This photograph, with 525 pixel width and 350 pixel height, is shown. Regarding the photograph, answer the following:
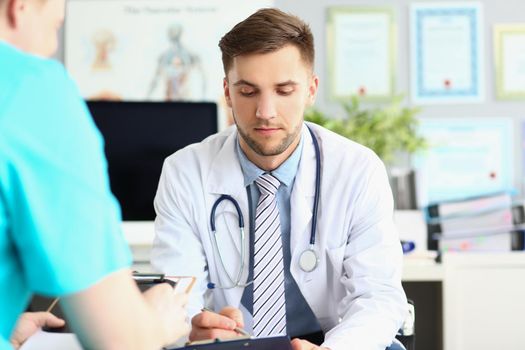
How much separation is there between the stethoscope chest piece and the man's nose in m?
0.29

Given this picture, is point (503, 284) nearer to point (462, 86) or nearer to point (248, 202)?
point (248, 202)

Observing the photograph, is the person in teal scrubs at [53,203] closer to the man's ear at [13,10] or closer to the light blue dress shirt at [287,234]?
the man's ear at [13,10]

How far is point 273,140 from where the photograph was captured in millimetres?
1568

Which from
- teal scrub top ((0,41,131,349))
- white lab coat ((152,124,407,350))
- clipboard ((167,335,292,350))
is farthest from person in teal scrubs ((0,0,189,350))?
white lab coat ((152,124,407,350))

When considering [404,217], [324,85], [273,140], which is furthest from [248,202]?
[324,85]

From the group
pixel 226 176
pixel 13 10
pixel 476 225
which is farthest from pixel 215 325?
pixel 476 225

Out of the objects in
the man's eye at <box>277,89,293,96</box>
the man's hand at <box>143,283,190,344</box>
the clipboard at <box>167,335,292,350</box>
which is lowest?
the clipboard at <box>167,335,292,350</box>

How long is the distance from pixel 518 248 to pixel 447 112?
978 millimetres

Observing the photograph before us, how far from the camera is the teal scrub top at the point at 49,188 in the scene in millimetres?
654

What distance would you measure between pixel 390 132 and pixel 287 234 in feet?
5.57

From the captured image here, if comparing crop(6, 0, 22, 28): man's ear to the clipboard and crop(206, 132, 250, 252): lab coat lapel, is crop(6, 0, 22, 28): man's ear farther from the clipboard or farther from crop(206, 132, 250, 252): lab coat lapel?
crop(206, 132, 250, 252): lab coat lapel

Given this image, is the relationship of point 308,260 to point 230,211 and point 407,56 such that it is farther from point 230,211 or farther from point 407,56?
point 407,56

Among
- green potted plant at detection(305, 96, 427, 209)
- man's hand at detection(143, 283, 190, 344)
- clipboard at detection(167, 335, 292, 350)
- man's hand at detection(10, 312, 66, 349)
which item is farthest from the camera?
green potted plant at detection(305, 96, 427, 209)

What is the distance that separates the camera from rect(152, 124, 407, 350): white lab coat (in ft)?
5.00
